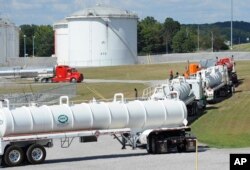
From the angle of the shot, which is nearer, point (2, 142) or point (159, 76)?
point (2, 142)

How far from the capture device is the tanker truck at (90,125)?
96.9 ft

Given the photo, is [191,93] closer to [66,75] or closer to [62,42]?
[66,75]

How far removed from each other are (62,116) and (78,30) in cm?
11049

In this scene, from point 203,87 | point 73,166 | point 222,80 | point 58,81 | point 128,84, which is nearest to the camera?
point 73,166

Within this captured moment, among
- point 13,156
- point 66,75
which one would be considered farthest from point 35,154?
point 66,75

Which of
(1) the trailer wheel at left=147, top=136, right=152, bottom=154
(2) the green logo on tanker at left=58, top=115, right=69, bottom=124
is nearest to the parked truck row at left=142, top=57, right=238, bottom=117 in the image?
(1) the trailer wheel at left=147, top=136, right=152, bottom=154

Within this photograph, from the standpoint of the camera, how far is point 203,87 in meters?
58.9

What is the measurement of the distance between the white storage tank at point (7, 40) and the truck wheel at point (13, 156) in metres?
107

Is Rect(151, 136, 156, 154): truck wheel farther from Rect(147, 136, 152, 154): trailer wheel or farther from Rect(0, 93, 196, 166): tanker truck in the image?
Rect(147, 136, 152, 154): trailer wheel

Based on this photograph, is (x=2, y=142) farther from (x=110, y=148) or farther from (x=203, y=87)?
(x=203, y=87)

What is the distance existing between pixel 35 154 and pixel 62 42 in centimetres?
12041

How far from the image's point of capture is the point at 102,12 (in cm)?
13988

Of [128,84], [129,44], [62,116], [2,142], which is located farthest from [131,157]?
[129,44]

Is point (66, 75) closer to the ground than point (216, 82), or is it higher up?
higher up
